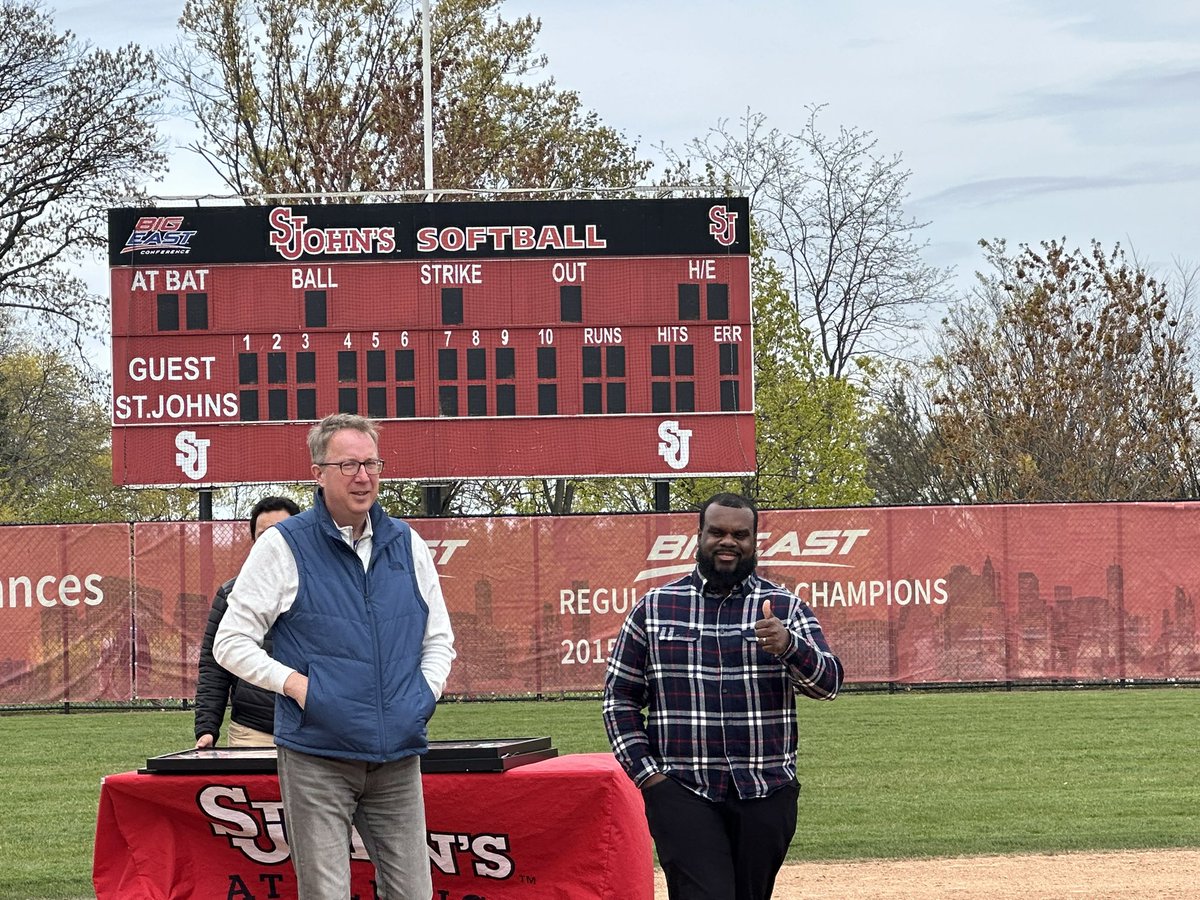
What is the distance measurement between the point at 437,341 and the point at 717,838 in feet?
46.6

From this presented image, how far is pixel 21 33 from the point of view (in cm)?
3797

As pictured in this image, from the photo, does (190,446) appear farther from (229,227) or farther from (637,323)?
(637,323)

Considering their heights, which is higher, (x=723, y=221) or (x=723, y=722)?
(x=723, y=221)

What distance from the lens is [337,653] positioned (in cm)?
512

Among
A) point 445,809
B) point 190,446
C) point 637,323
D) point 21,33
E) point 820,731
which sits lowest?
point 820,731

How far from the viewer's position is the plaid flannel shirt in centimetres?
527

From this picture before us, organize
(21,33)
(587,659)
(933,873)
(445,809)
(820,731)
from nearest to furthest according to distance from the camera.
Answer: (445,809) → (933,873) → (820,731) → (587,659) → (21,33)

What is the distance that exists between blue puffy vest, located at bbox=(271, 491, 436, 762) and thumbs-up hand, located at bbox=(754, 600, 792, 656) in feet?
3.30

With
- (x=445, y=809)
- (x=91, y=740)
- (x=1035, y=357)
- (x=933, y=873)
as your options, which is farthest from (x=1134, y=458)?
(x=445, y=809)

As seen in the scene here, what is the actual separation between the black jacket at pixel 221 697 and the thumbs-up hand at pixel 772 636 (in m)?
2.80

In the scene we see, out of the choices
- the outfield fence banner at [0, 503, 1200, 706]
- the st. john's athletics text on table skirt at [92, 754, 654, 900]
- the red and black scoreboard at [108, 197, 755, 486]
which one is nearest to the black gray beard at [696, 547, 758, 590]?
the st. john's athletics text on table skirt at [92, 754, 654, 900]

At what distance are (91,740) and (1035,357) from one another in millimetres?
27905

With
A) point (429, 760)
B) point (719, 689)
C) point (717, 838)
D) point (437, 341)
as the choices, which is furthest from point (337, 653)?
point (437, 341)

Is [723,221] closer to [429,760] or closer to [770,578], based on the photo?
[770,578]
